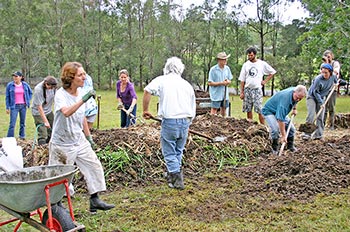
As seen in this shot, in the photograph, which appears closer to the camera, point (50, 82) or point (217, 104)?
point (50, 82)

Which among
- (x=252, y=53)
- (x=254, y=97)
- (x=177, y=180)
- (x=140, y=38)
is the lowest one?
(x=177, y=180)

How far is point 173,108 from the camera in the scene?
479 centimetres

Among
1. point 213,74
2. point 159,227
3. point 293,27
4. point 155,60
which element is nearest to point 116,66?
point 155,60

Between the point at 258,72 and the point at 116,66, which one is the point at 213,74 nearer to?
the point at 258,72

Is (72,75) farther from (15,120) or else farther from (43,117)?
(15,120)

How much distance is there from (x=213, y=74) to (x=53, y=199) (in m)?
5.55

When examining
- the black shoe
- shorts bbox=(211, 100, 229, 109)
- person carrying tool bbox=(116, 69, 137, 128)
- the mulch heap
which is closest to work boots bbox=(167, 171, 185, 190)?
the mulch heap

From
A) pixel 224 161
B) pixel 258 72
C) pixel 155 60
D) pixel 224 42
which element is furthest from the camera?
pixel 155 60

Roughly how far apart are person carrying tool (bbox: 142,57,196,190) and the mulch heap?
17.4 inches

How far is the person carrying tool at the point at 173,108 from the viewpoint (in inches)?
189

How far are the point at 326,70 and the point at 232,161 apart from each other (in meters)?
2.44

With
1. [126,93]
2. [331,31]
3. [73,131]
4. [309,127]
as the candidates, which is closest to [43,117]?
[126,93]

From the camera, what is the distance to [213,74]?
8.26m

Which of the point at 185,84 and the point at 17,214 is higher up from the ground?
the point at 185,84
